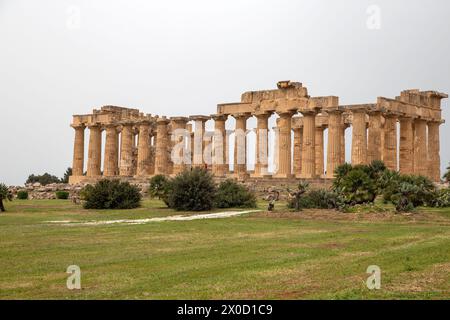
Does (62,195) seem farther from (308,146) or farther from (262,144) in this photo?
(308,146)

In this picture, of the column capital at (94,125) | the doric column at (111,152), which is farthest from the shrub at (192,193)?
the column capital at (94,125)

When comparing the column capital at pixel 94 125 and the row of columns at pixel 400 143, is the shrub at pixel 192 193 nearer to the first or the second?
the row of columns at pixel 400 143

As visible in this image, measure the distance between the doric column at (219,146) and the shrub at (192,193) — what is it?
824 inches

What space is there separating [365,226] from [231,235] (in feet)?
19.0

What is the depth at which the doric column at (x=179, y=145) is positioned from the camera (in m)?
62.8

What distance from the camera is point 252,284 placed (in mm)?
12539

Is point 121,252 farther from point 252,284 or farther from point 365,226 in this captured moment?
point 365,226

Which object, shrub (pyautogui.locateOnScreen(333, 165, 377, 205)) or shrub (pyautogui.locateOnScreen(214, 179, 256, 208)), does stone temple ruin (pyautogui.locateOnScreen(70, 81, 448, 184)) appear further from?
shrub (pyautogui.locateOnScreen(333, 165, 377, 205))

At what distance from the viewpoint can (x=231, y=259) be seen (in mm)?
16031

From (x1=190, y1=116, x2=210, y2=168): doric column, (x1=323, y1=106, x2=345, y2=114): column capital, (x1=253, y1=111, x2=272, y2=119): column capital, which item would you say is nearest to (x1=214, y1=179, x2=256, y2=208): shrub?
(x1=323, y1=106, x2=345, y2=114): column capital

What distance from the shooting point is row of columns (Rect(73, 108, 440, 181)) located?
5316 cm

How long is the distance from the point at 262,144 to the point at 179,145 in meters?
13.4
